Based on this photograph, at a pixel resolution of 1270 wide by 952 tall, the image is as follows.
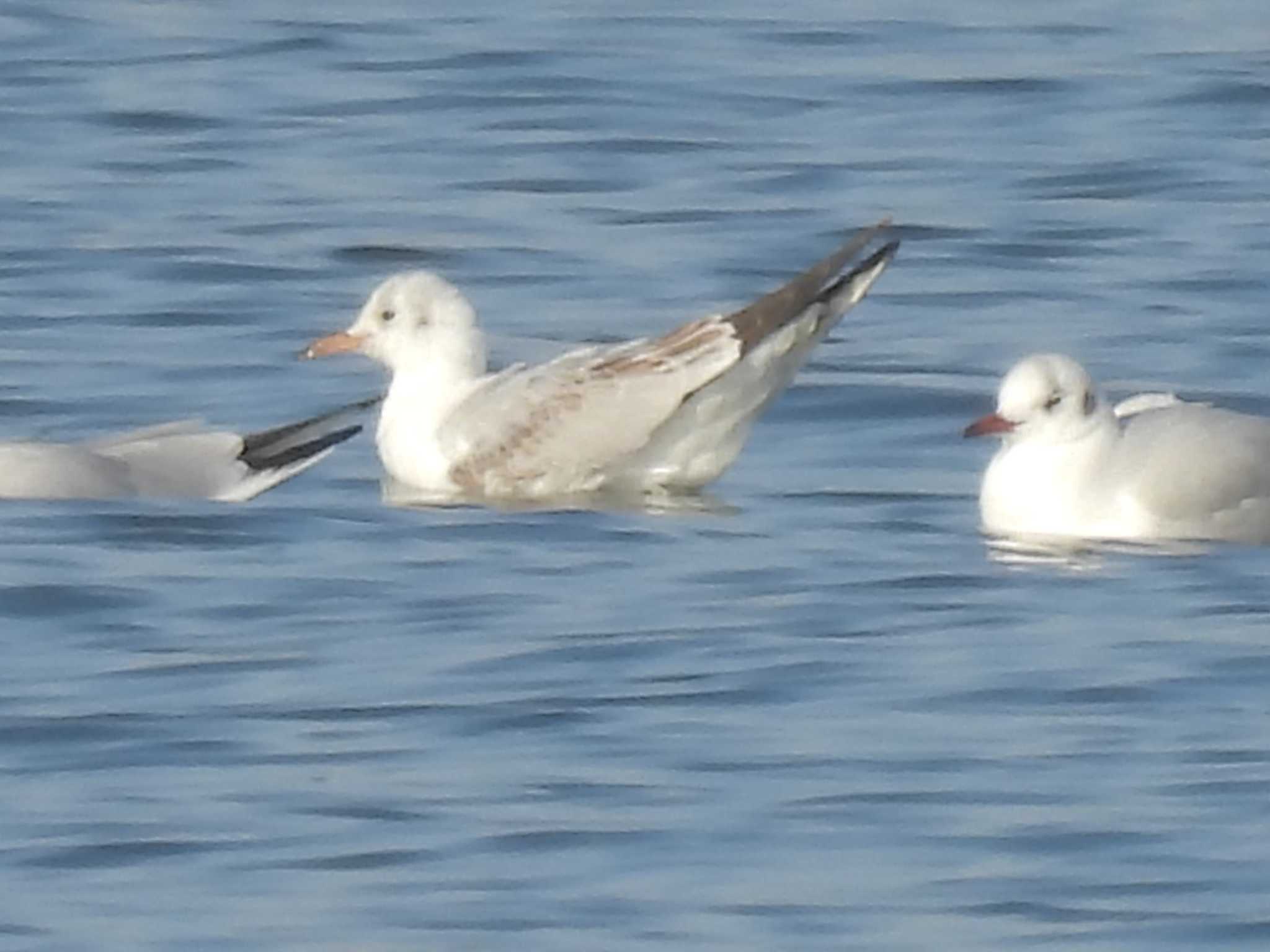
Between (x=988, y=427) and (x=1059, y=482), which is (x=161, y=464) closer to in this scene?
(x=988, y=427)

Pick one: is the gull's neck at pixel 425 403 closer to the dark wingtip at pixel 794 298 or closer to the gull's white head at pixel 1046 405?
the dark wingtip at pixel 794 298

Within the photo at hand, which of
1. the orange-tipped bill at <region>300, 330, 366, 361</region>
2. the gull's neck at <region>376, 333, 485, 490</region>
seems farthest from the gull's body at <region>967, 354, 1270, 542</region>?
the orange-tipped bill at <region>300, 330, 366, 361</region>

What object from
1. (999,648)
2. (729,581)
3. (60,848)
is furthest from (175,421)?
(60,848)

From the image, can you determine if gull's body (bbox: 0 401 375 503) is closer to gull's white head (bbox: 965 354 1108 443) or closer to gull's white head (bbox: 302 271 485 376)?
gull's white head (bbox: 302 271 485 376)

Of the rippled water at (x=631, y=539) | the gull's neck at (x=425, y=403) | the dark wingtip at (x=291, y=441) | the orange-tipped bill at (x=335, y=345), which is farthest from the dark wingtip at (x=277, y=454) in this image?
the orange-tipped bill at (x=335, y=345)

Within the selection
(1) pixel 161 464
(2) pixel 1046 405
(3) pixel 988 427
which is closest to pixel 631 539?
(3) pixel 988 427

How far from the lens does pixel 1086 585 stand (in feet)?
34.2

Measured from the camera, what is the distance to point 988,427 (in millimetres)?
11047

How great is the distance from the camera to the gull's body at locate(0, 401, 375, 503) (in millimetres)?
11312

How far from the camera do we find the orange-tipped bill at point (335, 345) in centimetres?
1223

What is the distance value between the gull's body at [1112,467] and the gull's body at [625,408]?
793 millimetres

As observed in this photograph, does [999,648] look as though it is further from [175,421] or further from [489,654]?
[175,421]

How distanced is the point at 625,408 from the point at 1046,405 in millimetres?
1229

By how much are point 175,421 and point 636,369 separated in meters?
1.33
